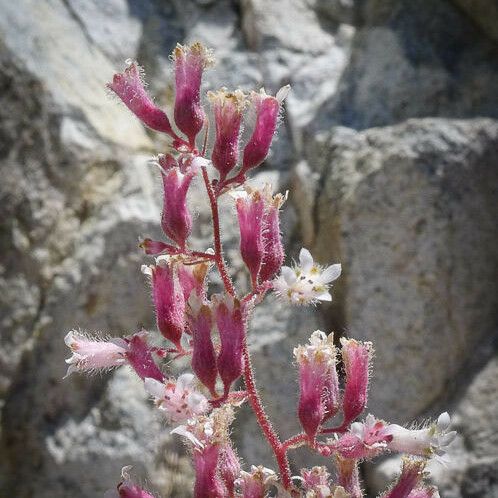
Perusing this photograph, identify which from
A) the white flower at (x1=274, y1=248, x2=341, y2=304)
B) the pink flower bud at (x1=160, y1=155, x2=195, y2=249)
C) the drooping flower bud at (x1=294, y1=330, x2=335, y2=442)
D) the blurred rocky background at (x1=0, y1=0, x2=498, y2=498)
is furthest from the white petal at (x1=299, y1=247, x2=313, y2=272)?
the blurred rocky background at (x1=0, y1=0, x2=498, y2=498)

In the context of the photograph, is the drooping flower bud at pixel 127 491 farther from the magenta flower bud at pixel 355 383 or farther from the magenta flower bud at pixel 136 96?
the magenta flower bud at pixel 136 96

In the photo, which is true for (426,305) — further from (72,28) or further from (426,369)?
(72,28)

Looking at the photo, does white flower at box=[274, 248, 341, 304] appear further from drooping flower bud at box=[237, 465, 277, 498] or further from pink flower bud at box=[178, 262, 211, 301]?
drooping flower bud at box=[237, 465, 277, 498]

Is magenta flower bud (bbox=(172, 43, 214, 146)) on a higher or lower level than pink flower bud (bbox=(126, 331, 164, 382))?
higher

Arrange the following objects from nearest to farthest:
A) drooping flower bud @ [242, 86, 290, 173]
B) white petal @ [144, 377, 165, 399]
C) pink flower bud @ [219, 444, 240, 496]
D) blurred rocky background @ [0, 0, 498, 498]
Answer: white petal @ [144, 377, 165, 399]
pink flower bud @ [219, 444, 240, 496]
drooping flower bud @ [242, 86, 290, 173]
blurred rocky background @ [0, 0, 498, 498]

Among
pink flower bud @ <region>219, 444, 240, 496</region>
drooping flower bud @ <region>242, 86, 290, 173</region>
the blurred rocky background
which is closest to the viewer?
pink flower bud @ <region>219, 444, 240, 496</region>

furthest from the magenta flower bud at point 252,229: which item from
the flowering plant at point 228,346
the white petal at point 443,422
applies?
the white petal at point 443,422
